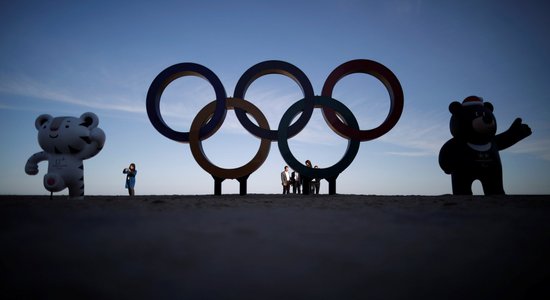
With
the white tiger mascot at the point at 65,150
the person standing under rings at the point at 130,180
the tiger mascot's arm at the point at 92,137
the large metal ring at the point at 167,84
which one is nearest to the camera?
the white tiger mascot at the point at 65,150

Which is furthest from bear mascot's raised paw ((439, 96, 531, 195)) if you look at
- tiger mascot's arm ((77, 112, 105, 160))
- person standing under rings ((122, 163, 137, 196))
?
person standing under rings ((122, 163, 137, 196))

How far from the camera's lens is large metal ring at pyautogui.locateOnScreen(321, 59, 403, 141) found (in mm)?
8336

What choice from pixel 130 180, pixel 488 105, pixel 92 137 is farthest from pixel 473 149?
pixel 130 180

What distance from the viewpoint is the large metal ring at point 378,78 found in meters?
8.34

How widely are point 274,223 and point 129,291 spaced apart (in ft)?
4.56

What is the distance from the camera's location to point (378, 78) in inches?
349

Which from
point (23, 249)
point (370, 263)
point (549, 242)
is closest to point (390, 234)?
point (370, 263)

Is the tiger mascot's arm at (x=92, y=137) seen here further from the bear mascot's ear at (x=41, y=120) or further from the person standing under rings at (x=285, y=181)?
the person standing under rings at (x=285, y=181)

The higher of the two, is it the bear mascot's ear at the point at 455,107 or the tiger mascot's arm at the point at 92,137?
the bear mascot's ear at the point at 455,107

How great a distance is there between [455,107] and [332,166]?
3539mm

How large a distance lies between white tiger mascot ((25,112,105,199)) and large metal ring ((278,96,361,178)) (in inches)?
181

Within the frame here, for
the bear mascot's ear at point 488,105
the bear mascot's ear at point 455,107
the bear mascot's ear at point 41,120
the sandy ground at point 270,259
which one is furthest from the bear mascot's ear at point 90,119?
the bear mascot's ear at point 488,105

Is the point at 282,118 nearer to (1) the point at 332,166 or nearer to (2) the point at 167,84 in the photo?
(1) the point at 332,166

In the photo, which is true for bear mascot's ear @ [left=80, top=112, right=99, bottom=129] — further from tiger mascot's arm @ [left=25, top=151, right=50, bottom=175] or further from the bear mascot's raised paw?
the bear mascot's raised paw
